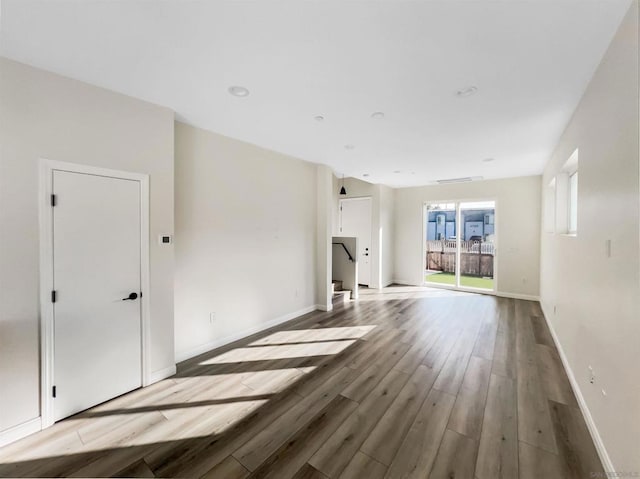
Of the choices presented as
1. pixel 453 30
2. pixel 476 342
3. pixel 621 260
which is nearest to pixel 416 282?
pixel 476 342

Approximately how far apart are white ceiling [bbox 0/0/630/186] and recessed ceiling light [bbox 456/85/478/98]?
Answer: 0.19ft

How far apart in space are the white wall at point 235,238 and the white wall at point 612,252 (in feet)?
11.9

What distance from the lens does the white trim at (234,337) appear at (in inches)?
127

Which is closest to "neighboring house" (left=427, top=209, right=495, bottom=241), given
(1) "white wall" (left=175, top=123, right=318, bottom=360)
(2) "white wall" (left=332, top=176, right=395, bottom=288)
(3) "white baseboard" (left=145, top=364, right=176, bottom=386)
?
(2) "white wall" (left=332, top=176, right=395, bottom=288)

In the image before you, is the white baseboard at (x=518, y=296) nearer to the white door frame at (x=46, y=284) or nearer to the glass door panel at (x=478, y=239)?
the glass door panel at (x=478, y=239)

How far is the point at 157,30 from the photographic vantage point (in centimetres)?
169

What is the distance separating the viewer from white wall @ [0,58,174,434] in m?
1.92

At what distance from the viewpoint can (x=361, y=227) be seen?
746 cm

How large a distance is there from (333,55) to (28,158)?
2394 mm

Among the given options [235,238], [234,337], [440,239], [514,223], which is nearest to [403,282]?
[440,239]

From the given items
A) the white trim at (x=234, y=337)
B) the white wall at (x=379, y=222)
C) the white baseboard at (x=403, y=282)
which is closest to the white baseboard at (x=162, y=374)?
the white trim at (x=234, y=337)

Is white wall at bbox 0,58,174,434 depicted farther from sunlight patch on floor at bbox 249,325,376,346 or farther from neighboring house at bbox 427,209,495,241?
neighboring house at bbox 427,209,495,241

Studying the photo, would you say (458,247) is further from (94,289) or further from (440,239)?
(94,289)

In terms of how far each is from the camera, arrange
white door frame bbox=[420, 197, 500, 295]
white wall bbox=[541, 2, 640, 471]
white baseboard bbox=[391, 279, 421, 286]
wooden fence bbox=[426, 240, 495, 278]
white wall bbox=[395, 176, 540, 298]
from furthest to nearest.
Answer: white baseboard bbox=[391, 279, 421, 286], wooden fence bbox=[426, 240, 495, 278], white door frame bbox=[420, 197, 500, 295], white wall bbox=[395, 176, 540, 298], white wall bbox=[541, 2, 640, 471]
